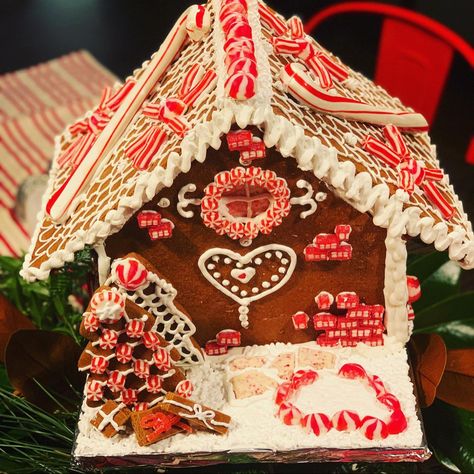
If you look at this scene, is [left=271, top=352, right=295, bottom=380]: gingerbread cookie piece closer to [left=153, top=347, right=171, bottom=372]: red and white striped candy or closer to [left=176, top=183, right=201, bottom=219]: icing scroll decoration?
[left=153, top=347, right=171, bottom=372]: red and white striped candy

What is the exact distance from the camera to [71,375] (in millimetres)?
1968

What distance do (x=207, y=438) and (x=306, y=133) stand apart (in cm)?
66

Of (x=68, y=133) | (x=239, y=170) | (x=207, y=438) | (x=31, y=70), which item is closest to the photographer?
(x=239, y=170)

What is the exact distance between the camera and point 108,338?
1.60 metres

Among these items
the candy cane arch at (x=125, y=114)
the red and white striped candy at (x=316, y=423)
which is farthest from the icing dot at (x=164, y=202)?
the red and white striped candy at (x=316, y=423)

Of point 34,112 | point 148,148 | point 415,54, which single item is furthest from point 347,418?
point 34,112

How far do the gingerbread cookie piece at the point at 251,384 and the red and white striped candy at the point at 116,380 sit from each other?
0.26 m

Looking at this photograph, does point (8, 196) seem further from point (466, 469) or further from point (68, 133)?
point (466, 469)

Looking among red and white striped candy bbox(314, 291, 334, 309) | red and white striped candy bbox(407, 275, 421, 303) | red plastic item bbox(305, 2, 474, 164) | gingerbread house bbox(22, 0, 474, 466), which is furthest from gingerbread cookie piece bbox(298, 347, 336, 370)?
red plastic item bbox(305, 2, 474, 164)

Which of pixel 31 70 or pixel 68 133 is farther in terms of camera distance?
pixel 31 70

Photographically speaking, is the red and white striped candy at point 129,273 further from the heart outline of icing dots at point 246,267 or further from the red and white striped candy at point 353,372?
the red and white striped candy at point 353,372

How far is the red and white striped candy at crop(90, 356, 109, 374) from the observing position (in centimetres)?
163

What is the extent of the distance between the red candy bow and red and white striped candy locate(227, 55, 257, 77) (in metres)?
0.33

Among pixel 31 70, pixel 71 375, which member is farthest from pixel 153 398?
pixel 31 70
